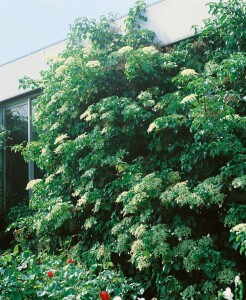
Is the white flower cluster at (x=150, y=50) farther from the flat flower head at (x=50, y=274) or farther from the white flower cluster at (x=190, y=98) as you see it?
the flat flower head at (x=50, y=274)

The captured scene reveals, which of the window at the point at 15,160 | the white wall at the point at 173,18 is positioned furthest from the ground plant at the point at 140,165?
the window at the point at 15,160

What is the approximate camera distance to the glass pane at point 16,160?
8.36 m

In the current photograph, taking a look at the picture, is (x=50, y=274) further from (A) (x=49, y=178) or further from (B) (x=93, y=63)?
(B) (x=93, y=63)

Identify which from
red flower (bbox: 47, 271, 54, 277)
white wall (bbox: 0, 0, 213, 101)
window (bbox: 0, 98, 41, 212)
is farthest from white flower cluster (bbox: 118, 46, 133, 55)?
red flower (bbox: 47, 271, 54, 277)

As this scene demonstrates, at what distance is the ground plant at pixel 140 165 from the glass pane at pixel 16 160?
1.18 m

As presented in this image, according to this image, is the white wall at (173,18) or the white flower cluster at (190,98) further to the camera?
the white wall at (173,18)

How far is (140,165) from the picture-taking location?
18.7 ft

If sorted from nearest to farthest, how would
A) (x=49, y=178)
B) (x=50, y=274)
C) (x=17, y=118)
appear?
(x=50, y=274)
(x=49, y=178)
(x=17, y=118)

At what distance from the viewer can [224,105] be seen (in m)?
5.04

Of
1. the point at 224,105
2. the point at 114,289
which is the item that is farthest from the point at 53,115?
the point at 114,289

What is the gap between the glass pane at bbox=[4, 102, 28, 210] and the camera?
27.4 feet

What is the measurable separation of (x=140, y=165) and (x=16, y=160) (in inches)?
139

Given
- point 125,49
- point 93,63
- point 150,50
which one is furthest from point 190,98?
point 93,63

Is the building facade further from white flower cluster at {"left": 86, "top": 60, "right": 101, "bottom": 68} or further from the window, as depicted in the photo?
white flower cluster at {"left": 86, "top": 60, "right": 101, "bottom": 68}
